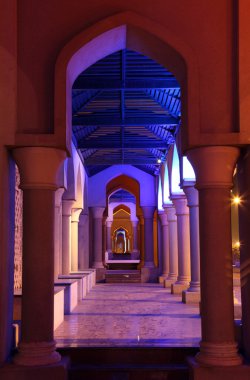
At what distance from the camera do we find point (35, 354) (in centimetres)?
566

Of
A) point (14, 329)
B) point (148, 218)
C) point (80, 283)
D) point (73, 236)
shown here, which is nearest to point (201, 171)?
point (14, 329)

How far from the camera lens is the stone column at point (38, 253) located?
18.8ft

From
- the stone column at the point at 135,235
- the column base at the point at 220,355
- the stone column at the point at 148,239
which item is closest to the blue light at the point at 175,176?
the stone column at the point at 148,239

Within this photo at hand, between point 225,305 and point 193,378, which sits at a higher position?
point 225,305

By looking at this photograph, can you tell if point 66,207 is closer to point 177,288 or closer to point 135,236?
point 177,288

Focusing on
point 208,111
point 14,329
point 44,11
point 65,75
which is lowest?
point 14,329

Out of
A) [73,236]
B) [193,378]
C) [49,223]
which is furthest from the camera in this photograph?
[73,236]

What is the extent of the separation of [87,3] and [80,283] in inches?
373

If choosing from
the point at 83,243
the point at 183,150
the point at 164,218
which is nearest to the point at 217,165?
the point at 183,150

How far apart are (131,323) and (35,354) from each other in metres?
4.41

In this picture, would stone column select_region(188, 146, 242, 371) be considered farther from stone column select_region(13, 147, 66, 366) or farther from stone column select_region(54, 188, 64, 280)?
stone column select_region(54, 188, 64, 280)

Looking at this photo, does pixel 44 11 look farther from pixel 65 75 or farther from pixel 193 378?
pixel 193 378

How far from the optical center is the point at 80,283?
14.4 m

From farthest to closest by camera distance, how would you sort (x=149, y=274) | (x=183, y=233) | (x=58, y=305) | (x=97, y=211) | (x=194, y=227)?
1. (x=97, y=211)
2. (x=149, y=274)
3. (x=183, y=233)
4. (x=194, y=227)
5. (x=58, y=305)
